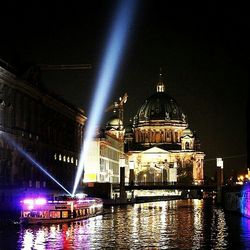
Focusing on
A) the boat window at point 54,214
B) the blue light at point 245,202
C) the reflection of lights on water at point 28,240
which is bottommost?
the reflection of lights on water at point 28,240

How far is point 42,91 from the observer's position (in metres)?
122

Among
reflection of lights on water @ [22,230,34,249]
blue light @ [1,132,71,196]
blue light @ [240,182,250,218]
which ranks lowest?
reflection of lights on water @ [22,230,34,249]

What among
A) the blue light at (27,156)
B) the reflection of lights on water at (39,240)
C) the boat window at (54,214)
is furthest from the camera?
the blue light at (27,156)

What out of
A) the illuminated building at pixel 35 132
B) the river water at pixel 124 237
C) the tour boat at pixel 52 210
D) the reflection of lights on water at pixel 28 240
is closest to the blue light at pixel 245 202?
the river water at pixel 124 237

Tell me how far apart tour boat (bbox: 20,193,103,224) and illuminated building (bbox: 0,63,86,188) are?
27155 millimetres

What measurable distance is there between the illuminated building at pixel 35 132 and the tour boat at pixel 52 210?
89.1ft

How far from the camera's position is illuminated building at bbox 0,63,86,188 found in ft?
335

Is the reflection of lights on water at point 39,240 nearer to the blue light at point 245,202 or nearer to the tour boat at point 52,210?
the tour boat at point 52,210

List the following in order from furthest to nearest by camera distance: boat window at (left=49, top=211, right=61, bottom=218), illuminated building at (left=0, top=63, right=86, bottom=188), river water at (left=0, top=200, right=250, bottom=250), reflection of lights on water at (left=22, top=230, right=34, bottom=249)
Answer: illuminated building at (left=0, top=63, right=86, bottom=188)
boat window at (left=49, top=211, right=61, bottom=218)
river water at (left=0, top=200, right=250, bottom=250)
reflection of lights on water at (left=22, top=230, right=34, bottom=249)

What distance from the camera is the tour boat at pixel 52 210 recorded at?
62.9 m

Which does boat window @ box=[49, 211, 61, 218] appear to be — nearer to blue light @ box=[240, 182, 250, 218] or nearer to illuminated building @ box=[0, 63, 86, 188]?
blue light @ box=[240, 182, 250, 218]

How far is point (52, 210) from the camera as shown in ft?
217

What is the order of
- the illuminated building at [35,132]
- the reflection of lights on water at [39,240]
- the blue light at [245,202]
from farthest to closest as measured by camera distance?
the illuminated building at [35,132]
the blue light at [245,202]
the reflection of lights on water at [39,240]

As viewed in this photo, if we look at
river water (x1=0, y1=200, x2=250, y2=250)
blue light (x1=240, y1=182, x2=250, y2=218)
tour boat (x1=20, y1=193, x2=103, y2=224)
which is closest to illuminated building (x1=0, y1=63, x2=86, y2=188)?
tour boat (x1=20, y1=193, x2=103, y2=224)
